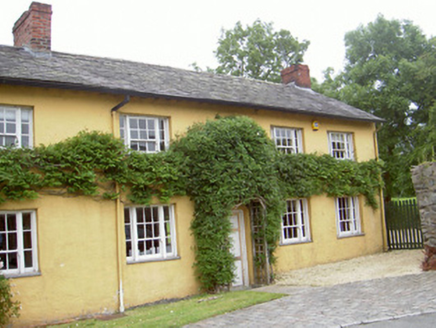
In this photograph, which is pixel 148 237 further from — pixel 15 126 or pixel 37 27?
pixel 37 27

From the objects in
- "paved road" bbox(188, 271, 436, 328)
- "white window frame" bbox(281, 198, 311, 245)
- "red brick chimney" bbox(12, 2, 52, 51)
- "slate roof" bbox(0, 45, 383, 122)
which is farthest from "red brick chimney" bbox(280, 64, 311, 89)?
"paved road" bbox(188, 271, 436, 328)

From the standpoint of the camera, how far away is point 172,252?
42.9 ft

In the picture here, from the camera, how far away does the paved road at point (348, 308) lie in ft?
Answer: 26.8

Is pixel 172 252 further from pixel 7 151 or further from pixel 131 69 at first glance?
pixel 131 69

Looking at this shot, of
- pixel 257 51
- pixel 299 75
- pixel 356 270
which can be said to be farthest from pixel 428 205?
pixel 257 51

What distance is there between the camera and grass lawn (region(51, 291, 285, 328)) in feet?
30.8

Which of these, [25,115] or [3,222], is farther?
[25,115]

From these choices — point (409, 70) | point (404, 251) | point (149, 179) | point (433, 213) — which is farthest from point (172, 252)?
point (409, 70)

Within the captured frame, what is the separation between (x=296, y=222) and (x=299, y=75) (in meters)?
8.58

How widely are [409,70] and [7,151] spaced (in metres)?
23.9

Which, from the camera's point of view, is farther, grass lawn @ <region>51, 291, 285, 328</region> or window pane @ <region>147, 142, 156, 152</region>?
window pane @ <region>147, 142, 156, 152</region>

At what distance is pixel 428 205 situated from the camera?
1303cm

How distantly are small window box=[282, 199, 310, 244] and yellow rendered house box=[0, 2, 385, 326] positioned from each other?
0.04 meters

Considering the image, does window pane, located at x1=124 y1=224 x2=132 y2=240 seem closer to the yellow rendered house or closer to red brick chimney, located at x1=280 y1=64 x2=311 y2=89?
the yellow rendered house
